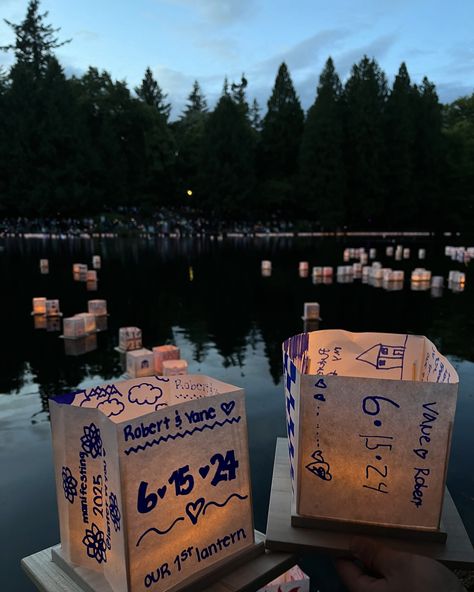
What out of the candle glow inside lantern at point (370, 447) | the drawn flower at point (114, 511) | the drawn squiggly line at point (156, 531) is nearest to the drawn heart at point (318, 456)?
the candle glow inside lantern at point (370, 447)

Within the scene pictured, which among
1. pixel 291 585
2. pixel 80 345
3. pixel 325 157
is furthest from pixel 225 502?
pixel 325 157

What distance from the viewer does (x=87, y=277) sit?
19719 millimetres

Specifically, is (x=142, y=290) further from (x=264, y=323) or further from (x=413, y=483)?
(x=413, y=483)

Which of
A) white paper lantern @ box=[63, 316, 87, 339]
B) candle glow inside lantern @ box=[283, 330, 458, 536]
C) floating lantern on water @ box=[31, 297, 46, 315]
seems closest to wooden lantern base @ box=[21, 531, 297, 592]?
candle glow inside lantern @ box=[283, 330, 458, 536]

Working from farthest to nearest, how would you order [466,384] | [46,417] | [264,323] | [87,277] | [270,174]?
[270,174] → [87,277] → [264,323] → [466,384] → [46,417]

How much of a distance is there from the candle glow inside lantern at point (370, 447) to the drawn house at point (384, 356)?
279 millimetres

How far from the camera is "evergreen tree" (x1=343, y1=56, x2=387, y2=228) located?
188ft

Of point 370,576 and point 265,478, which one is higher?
point 370,576

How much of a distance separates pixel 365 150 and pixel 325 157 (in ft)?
17.4

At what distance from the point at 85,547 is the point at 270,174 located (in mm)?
63616

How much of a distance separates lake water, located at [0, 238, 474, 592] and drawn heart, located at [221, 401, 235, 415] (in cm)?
257

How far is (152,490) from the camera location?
1.84m

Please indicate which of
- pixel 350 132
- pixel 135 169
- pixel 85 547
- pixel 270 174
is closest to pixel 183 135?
pixel 135 169

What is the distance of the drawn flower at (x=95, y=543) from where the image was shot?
202 centimetres
